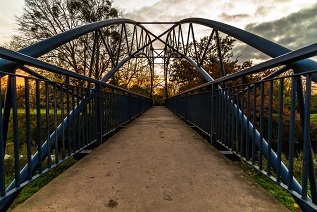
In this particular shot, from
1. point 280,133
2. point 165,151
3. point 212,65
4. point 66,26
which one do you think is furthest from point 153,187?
point 66,26

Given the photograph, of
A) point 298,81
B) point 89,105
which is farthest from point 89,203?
point 89,105

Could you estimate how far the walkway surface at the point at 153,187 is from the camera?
60.1 inches

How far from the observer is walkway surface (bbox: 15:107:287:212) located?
1.53m

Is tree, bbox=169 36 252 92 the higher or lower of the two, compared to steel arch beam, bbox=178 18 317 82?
higher

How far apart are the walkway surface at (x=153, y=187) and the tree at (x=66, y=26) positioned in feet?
36.2

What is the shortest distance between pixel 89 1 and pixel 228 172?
14.7 m

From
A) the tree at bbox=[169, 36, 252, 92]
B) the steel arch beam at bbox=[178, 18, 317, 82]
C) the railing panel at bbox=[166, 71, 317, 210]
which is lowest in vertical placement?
the railing panel at bbox=[166, 71, 317, 210]

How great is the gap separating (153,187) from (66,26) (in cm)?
1429

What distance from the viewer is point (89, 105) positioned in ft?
10.9

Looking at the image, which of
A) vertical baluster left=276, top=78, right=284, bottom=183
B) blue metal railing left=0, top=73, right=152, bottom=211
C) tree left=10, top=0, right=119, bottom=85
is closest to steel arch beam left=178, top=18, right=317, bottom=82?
vertical baluster left=276, top=78, right=284, bottom=183

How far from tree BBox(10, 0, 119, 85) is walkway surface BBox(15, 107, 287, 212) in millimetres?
11039

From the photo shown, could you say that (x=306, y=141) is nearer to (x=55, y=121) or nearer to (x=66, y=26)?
(x=55, y=121)

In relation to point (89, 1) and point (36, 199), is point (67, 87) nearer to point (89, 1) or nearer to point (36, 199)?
point (36, 199)

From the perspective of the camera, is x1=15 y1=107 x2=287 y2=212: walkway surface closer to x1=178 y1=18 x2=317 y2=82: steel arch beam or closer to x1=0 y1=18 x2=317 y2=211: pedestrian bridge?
x1=0 y1=18 x2=317 y2=211: pedestrian bridge
